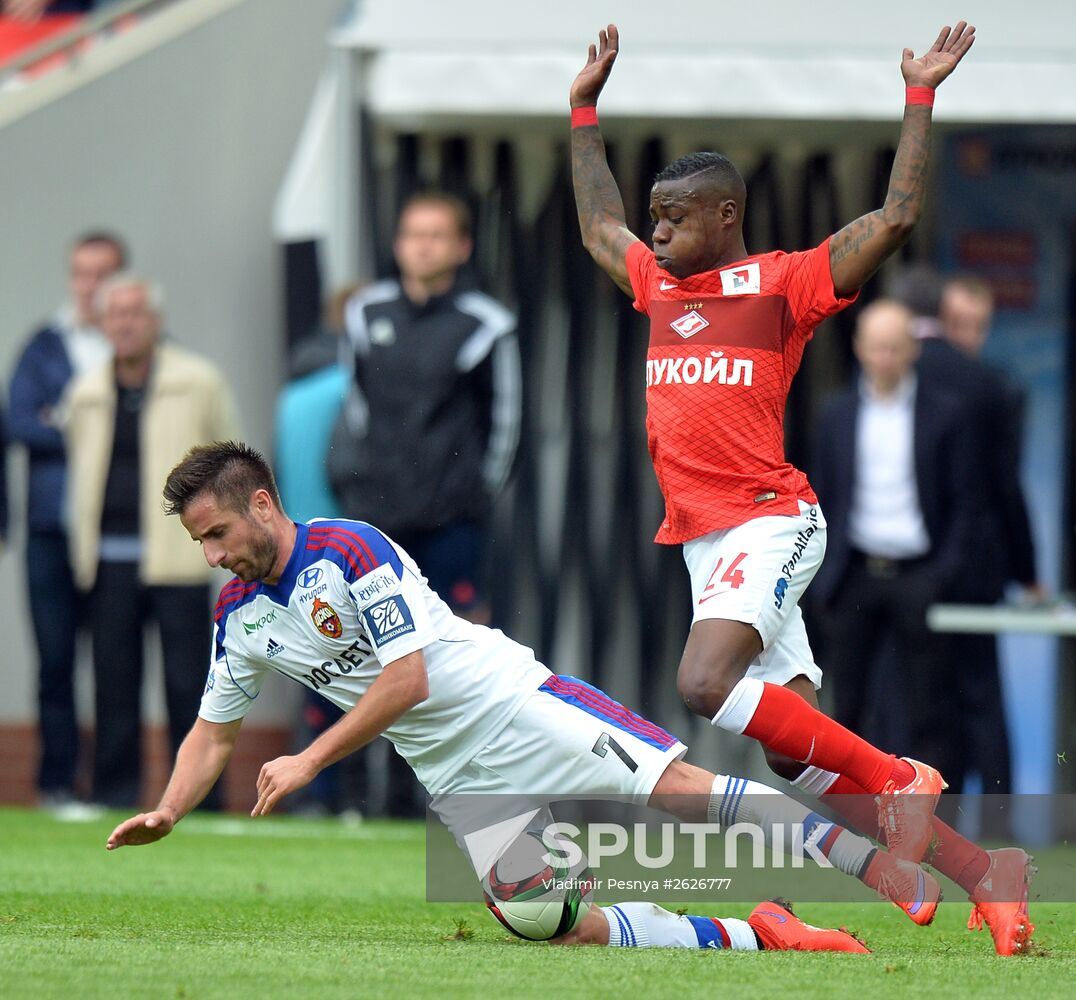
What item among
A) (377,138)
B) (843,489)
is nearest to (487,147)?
(377,138)

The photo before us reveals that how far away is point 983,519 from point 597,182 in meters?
3.59

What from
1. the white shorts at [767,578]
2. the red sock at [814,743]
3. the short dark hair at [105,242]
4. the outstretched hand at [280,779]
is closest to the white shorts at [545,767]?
the red sock at [814,743]

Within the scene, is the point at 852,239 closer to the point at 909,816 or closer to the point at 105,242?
the point at 909,816

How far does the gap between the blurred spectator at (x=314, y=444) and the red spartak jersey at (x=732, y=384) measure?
3848 mm

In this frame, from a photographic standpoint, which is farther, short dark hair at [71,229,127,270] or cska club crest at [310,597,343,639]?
short dark hair at [71,229,127,270]

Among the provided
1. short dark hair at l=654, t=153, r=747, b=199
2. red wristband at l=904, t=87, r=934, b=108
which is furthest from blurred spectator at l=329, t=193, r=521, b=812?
red wristband at l=904, t=87, r=934, b=108

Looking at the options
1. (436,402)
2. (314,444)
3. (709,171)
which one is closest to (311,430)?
(314,444)

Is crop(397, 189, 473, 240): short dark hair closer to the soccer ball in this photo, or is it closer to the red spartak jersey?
the red spartak jersey

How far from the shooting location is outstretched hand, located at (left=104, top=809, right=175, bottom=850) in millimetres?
5141

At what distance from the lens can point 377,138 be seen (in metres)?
9.67

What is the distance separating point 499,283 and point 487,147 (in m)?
0.60

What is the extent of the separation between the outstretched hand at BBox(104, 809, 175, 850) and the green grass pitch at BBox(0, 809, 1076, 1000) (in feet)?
0.83

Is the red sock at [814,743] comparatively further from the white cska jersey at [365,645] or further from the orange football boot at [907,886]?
the white cska jersey at [365,645]

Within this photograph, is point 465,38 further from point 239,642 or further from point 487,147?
point 239,642
